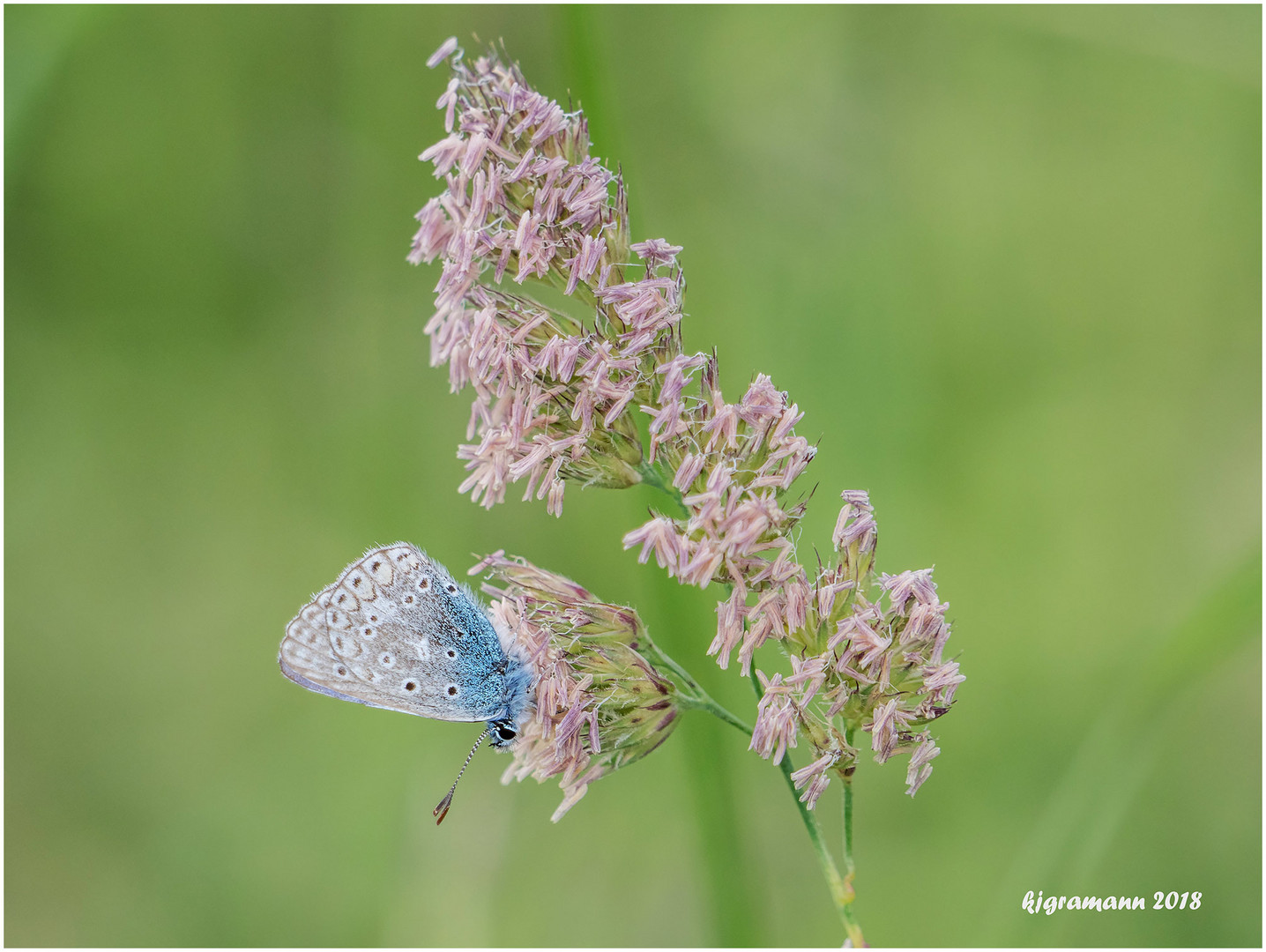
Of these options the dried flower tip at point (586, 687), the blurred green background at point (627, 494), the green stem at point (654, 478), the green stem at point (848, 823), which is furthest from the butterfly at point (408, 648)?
the blurred green background at point (627, 494)

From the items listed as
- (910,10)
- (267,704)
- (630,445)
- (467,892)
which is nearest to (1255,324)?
(910,10)

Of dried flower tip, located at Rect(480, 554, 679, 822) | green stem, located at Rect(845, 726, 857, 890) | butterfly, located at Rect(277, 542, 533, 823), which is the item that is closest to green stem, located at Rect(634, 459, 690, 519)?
dried flower tip, located at Rect(480, 554, 679, 822)

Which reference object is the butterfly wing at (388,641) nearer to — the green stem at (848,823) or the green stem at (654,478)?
the green stem at (654,478)

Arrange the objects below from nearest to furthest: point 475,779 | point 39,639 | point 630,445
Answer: point 630,445, point 475,779, point 39,639

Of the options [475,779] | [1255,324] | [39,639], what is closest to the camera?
[475,779]

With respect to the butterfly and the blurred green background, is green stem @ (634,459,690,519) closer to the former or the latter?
the butterfly

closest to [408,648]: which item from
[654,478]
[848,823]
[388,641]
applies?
[388,641]

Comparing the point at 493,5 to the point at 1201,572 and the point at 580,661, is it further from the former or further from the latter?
the point at 1201,572
